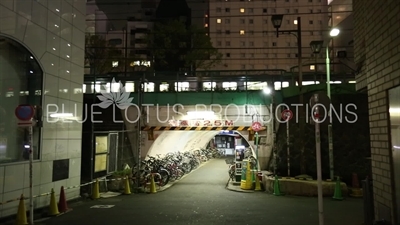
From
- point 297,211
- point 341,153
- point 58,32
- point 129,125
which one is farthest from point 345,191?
point 58,32

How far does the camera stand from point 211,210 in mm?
10305

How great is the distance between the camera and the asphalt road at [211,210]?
8.97m

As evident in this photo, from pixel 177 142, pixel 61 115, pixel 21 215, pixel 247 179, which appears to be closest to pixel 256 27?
pixel 177 142

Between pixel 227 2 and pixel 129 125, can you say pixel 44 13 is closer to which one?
pixel 129 125

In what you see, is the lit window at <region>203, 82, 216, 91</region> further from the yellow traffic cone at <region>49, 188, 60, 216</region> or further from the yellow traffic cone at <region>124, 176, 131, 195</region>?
the yellow traffic cone at <region>49, 188, 60, 216</region>

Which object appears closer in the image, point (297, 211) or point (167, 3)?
point (297, 211)

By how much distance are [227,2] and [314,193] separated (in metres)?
59.5

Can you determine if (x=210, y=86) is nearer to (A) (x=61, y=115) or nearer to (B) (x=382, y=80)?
(A) (x=61, y=115)

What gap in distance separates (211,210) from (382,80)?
20.7 ft

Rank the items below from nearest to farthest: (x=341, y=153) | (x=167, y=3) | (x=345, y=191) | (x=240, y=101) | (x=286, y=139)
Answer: (x=345, y=191) → (x=341, y=153) → (x=286, y=139) → (x=240, y=101) → (x=167, y=3)

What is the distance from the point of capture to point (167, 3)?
6319cm

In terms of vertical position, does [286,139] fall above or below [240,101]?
below

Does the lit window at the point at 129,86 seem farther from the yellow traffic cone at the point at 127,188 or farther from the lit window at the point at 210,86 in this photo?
the yellow traffic cone at the point at 127,188

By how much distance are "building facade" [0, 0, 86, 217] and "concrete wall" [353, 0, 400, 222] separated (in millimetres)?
8751
